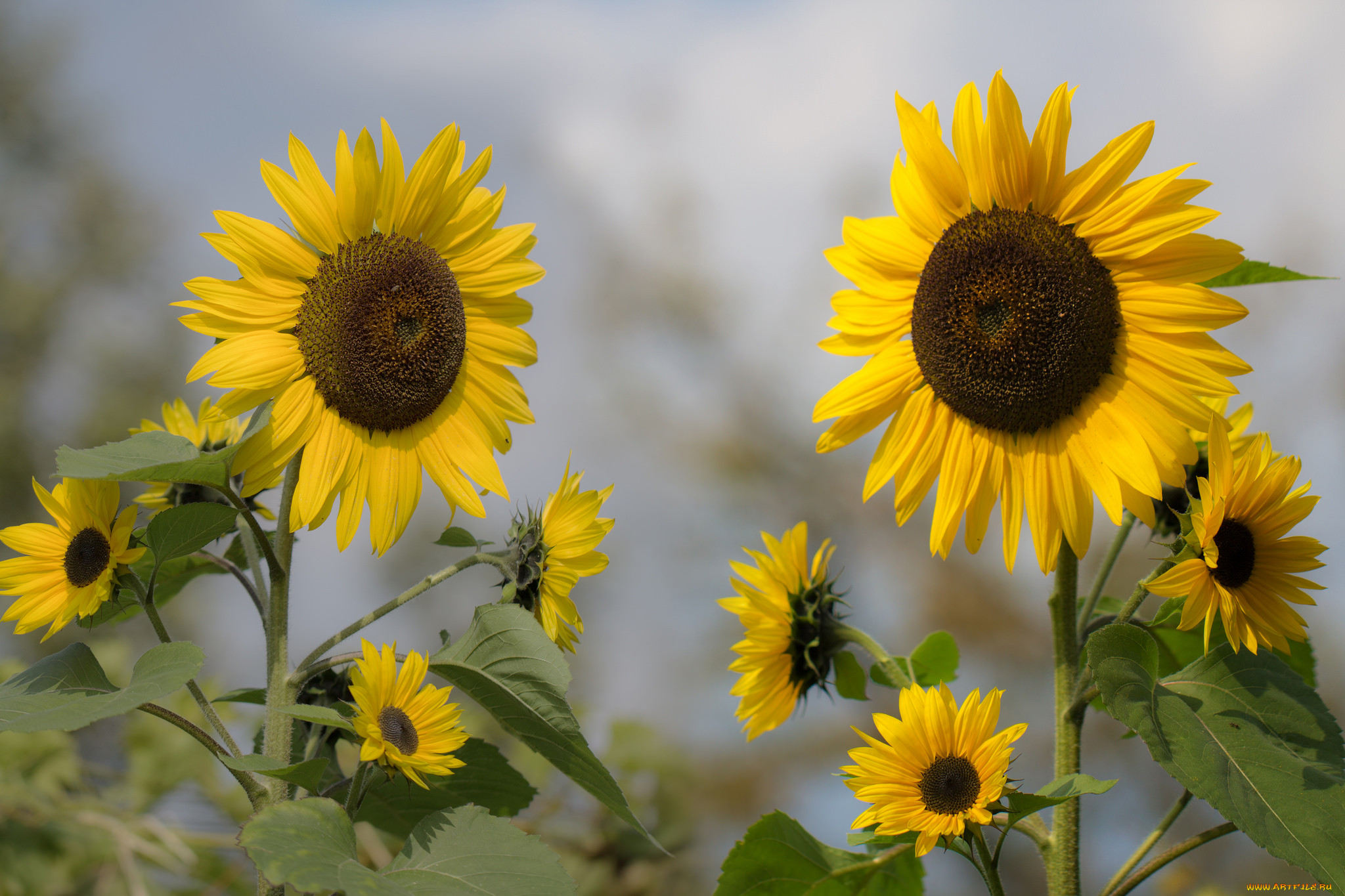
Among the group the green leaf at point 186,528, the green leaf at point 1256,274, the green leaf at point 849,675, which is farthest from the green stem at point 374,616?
the green leaf at point 1256,274

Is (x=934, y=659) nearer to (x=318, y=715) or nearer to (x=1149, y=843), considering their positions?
(x=1149, y=843)

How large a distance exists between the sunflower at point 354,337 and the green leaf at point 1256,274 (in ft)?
3.12

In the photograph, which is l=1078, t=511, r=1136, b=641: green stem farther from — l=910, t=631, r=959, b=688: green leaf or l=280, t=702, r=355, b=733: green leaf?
l=280, t=702, r=355, b=733: green leaf

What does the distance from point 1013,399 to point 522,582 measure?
64 centimetres

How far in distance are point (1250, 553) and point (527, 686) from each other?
81 cm

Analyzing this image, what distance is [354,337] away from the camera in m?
1.19

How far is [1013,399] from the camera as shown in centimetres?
120

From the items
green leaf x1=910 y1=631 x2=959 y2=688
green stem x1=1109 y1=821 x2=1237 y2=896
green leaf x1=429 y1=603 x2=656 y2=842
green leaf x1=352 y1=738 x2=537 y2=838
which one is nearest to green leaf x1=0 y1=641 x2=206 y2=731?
green leaf x1=429 y1=603 x2=656 y2=842

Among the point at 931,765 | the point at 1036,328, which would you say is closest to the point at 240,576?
the point at 931,765

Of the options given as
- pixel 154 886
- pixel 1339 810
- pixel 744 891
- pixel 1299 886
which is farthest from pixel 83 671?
pixel 154 886

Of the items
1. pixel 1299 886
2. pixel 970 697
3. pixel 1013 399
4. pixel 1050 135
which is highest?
pixel 1050 135

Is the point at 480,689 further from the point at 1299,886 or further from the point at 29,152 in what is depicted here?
the point at 29,152

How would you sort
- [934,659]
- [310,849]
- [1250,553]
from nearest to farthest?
[310,849] → [1250,553] → [934,659]

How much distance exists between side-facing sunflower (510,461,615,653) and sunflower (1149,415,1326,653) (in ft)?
2.12
